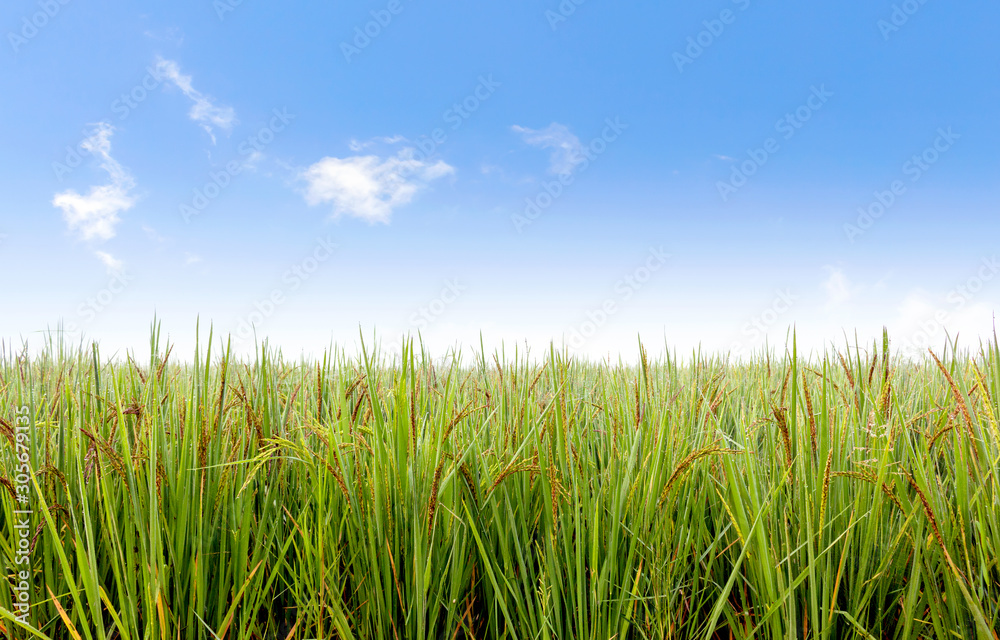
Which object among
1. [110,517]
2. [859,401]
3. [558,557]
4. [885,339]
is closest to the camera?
[110,517]

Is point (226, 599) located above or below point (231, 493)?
below

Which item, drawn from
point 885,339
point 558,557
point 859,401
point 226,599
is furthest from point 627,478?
point 226,599

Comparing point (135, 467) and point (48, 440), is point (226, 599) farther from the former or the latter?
point (48, 440)

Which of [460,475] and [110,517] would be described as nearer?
[110,517]

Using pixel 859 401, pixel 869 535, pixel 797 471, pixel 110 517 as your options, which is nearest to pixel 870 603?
pixel 869 535

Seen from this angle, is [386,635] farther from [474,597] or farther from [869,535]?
[869,535]

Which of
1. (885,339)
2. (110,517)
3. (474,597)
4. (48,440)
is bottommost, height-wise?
(474,597)

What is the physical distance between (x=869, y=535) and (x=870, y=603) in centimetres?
30

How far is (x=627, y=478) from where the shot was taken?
4.28 ft

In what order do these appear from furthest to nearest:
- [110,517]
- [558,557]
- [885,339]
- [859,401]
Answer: [859,401] → [885,339] → [558,557] → [110,517]

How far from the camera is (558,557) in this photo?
4.44 ft

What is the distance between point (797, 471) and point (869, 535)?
0.19 meters

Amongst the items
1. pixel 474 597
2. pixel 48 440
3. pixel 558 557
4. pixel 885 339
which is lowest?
pixel 474 597

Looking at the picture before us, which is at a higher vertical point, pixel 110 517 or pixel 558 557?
pixel 110 517
